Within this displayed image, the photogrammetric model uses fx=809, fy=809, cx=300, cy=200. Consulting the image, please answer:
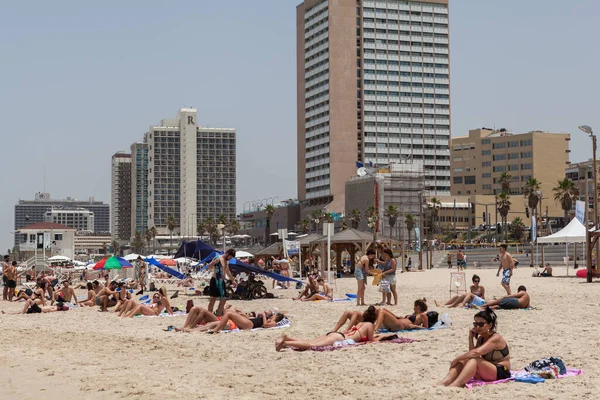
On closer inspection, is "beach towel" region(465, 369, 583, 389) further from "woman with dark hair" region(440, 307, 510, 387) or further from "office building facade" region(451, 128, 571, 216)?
"office building facade" region(451, 128, 571, 216)

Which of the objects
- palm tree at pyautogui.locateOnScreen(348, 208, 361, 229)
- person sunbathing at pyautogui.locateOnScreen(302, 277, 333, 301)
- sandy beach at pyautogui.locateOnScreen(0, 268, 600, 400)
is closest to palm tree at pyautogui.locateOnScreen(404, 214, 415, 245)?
palm tree at pyautogui.locateOnScreen(348, 208, 361, 229)

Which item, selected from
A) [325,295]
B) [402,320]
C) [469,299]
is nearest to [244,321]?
[402,320]

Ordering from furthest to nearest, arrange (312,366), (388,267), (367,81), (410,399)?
(367,81) → (388,267) → (312,366) → (410,399)

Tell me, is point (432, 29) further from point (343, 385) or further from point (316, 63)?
point (343, 385)

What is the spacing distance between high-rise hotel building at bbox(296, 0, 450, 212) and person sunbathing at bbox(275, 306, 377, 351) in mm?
112126

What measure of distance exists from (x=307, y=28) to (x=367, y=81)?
14709 millimetres

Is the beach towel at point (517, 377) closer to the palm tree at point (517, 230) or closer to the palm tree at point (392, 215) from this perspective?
the palm tree at point (392, 215)

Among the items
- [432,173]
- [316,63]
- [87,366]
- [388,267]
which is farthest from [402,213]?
[87,366]

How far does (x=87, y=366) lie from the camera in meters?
10.8

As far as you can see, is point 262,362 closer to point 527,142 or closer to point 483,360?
point 483,360

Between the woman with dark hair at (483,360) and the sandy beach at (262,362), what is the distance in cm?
22

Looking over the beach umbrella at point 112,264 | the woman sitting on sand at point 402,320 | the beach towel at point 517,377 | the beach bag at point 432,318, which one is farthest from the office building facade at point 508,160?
the beach towel at point 517,377

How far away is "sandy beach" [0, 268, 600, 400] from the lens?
8.74 m

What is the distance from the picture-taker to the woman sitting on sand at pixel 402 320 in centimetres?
1293
